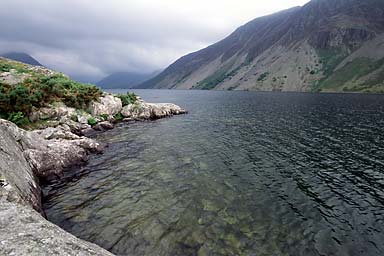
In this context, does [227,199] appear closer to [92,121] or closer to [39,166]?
[39,166]

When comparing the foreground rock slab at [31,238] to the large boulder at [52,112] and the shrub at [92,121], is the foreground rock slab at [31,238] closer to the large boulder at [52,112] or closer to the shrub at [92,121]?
the large boulder at [52,112]

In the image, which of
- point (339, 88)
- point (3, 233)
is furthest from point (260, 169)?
point (339, 88)

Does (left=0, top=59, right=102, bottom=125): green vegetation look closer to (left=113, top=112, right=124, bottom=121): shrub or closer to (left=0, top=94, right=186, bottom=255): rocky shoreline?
(left=0, top=94, right=186, bottom=255): rocky shoreline

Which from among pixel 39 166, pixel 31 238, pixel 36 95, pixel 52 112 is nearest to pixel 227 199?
pixel 31 238

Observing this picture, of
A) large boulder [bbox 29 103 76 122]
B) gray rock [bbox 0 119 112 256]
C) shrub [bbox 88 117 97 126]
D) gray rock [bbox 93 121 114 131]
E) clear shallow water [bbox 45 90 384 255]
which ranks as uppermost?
large boulder [bbox 29 103 76 122]

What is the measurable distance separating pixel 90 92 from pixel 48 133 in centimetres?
2334

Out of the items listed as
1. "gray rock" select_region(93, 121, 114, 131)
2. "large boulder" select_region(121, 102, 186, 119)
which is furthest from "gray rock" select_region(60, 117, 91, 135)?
"large boulder" select_region(121, 102, 186, 119)

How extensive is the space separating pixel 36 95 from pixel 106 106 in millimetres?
15148

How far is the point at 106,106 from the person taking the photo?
5475 cm

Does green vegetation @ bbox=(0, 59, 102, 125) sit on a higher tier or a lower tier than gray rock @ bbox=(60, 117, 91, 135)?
higher

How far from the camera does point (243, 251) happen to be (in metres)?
13.7

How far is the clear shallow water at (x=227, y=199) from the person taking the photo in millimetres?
14555

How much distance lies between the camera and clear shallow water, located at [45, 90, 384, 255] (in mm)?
14555

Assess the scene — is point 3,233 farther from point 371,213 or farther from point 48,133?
point 48,133
